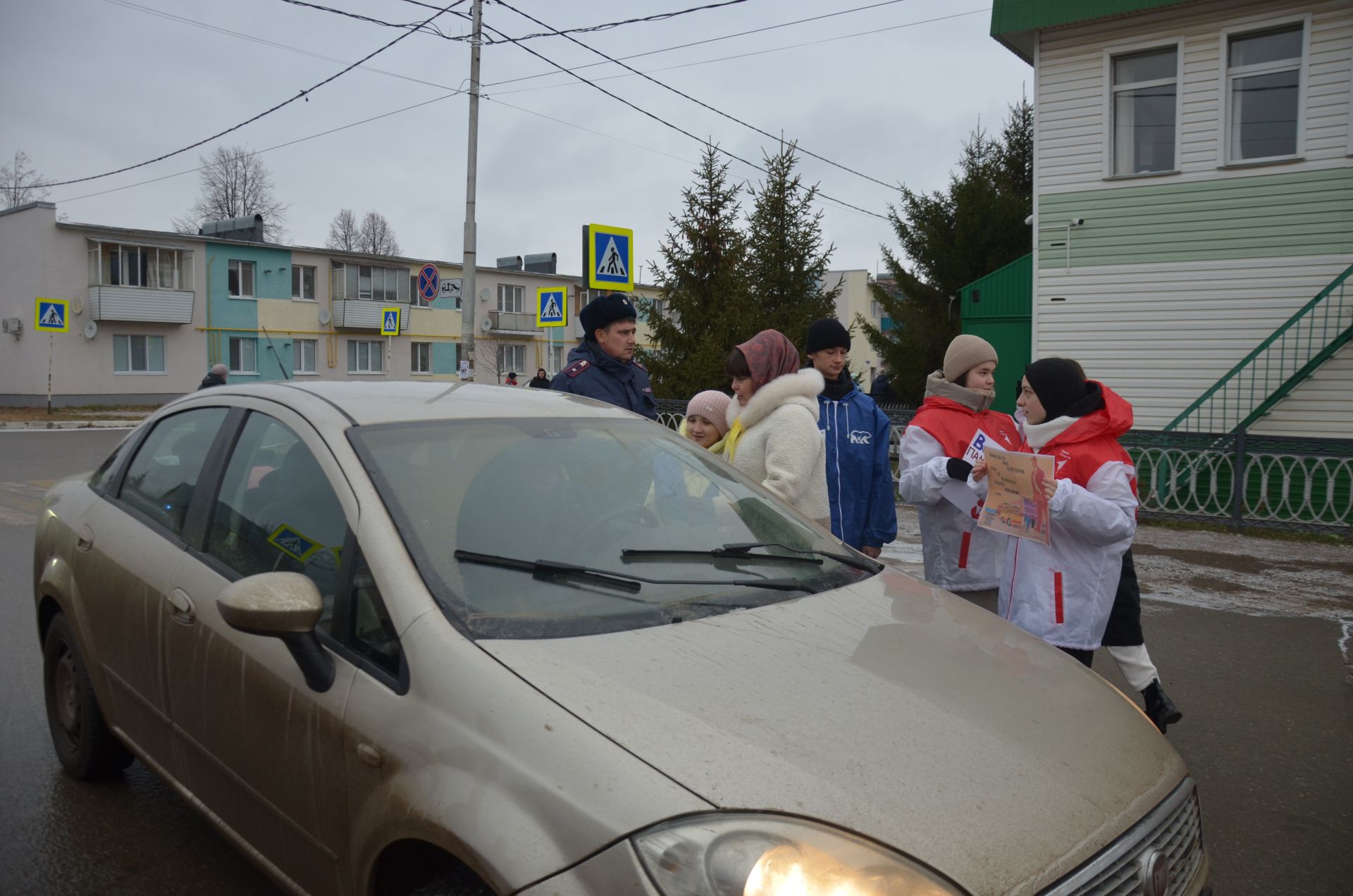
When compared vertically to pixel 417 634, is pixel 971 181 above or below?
above

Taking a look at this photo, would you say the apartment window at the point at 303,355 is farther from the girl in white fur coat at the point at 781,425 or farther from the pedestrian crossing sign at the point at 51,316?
the girl in white fur coat at the point at 781,425

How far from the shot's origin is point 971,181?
22891 millimetres

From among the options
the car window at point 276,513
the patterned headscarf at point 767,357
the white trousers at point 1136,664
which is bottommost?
the white trousers at point 1136,664

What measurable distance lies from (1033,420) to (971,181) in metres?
20.6

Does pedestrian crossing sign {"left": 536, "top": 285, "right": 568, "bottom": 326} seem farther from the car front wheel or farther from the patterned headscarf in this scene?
the car front wheel

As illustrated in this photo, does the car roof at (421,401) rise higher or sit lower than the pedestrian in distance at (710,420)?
higher

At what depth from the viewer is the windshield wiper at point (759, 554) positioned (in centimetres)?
264

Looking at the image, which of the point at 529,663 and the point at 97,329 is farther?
the point at 97,329

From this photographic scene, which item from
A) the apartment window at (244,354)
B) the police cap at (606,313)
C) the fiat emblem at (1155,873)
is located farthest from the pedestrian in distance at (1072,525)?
the apartment window at (244,354)

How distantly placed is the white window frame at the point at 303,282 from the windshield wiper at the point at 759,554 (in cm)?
4488

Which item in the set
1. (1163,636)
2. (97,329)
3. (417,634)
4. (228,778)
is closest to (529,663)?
(417,634)

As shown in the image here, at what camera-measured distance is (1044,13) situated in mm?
14188

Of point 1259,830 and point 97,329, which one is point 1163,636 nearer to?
point 1259,830

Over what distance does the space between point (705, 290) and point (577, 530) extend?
1378 cm
